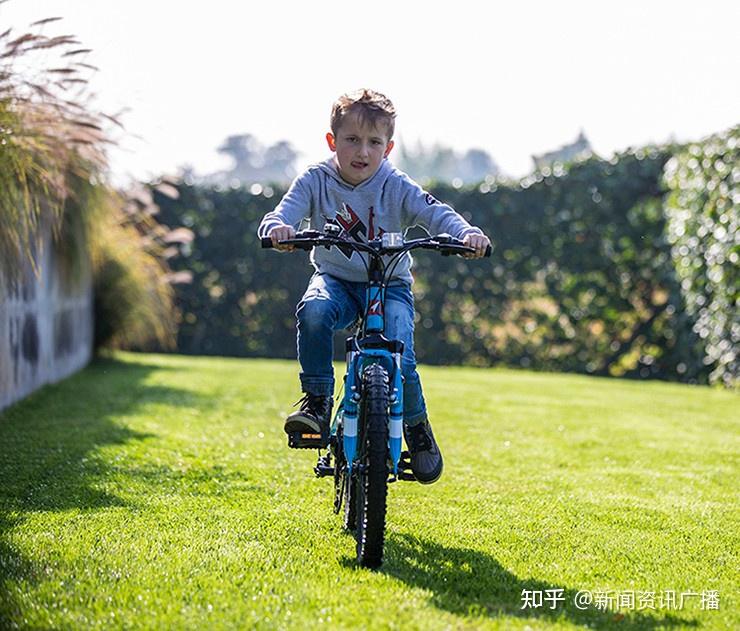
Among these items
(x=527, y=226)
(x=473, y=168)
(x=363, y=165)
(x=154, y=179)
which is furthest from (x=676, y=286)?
(x=473, y=168)

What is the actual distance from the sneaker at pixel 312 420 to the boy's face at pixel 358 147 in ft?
2.91

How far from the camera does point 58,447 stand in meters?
5.26

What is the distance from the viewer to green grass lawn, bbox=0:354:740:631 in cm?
285

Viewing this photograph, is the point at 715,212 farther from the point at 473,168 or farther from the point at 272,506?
the point at 473,168

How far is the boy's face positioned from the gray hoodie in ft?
0.20

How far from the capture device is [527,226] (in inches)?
488

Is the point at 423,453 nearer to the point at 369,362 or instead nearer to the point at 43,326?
the point at 369,362

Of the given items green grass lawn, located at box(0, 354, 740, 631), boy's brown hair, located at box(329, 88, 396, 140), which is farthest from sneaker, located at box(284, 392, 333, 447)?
boy's brown hair, located at box(329, 88, 396, 140)

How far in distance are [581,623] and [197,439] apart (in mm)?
3390

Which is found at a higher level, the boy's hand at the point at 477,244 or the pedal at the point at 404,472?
the boy's hand at the point at 477,244

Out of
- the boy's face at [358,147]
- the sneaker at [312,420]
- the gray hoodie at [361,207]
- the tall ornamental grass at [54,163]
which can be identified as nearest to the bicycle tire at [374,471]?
the sneaker at [312,420]

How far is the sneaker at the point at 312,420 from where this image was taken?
3.69 m

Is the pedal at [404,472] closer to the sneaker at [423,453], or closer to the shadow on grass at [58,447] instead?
the sneaker at [423,453]

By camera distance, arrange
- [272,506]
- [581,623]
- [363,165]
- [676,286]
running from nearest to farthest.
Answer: [581,623] < [363,165] < [272,506] < [676,286]
